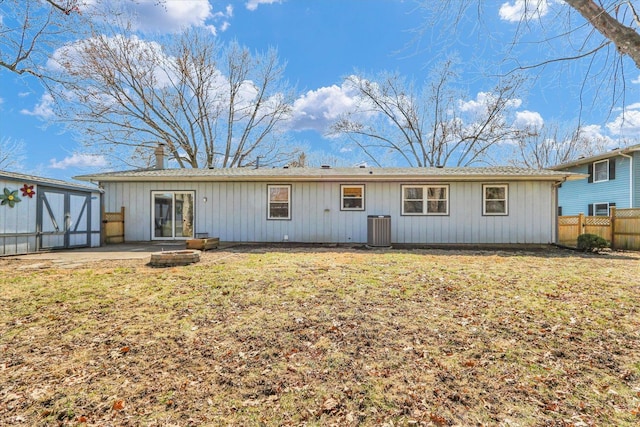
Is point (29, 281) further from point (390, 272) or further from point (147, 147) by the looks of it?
point (147, 147)

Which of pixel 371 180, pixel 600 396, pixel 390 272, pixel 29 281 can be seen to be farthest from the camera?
pixel 371 180

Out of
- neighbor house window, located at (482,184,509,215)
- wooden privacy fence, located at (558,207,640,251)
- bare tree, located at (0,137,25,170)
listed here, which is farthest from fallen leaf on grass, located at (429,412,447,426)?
bare tree, located at (0,137,25,170)

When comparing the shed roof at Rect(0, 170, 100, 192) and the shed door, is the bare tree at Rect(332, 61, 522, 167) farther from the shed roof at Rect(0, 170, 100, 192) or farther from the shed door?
the shed door

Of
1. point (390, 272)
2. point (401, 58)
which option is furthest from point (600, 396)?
point (401, 58)

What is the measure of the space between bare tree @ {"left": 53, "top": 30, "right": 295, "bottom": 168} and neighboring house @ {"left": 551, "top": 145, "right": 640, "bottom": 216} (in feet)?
58.4

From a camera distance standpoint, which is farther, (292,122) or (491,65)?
(292,122)

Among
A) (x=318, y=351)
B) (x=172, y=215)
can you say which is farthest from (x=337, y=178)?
(x=318, y=351)

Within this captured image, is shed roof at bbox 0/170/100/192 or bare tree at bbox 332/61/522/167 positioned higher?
bare tree at bbox 332/61/522/167

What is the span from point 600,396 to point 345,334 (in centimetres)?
204

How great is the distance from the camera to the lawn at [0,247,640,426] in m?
2.13

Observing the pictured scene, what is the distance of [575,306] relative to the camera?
4.01 meters

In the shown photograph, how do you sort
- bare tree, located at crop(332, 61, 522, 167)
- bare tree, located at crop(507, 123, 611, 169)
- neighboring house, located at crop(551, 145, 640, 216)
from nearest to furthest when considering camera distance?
neighboring house, located at crop(551, 145, 640, 216) < bare tree, located at crop(332, 61, 522, 167) < bare tree, located at crop(507, 123, 611, 169)

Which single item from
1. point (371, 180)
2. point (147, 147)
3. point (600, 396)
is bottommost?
point (600, 396)

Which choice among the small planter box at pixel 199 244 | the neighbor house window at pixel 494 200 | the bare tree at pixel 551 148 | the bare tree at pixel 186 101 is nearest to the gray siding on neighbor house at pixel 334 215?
the neighbor house window at pixel 494 200
